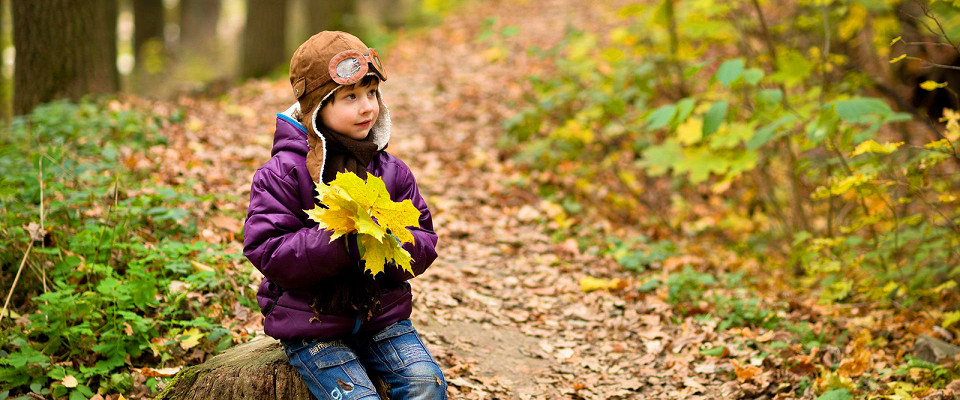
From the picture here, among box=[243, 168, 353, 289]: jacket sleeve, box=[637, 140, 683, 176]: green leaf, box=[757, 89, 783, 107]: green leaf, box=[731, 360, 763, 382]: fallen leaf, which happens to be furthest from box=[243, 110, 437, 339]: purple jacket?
box=[637, 140, 683, 176]: green leaf

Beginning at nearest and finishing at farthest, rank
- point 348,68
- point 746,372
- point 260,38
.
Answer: point 348,68
point 746,372
point 260,38

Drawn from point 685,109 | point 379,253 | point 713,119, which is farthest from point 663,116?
point 379,253

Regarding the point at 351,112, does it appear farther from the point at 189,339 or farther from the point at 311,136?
the point at 189,339

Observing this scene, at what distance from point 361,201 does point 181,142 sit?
15.4 feet

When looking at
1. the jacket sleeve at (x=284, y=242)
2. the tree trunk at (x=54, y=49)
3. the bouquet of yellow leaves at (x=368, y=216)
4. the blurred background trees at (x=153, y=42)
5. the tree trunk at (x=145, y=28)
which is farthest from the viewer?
the tree trunk at (x=145, y=28)

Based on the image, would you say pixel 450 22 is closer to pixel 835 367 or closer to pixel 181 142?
pixel 181 142

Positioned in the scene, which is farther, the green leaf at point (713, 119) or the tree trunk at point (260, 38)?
the tree trunk at point (260, 38)

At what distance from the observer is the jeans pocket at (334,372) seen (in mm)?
2592

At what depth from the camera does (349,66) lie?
260 centimetres

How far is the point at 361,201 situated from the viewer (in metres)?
2.33

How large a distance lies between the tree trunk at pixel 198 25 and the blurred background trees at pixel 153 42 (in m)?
0.03

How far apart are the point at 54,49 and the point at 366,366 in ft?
19.3

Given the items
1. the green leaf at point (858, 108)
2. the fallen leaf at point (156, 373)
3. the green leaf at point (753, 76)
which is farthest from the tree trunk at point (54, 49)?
the green leaf at point (858, 108)

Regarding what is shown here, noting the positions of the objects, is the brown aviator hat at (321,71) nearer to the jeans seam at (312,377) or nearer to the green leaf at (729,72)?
the jeans seam at (312,377)
